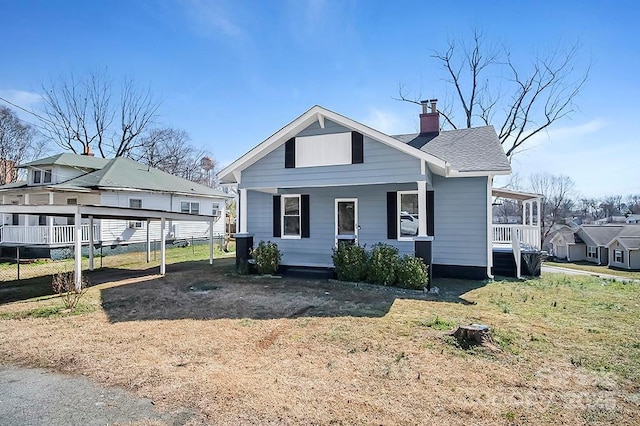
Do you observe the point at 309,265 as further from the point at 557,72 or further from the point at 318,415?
the point at 557,72

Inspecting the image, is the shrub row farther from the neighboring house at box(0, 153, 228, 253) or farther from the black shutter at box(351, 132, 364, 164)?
the neighboring house at box(0, 153, 228, 253)

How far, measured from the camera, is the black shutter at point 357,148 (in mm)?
9961

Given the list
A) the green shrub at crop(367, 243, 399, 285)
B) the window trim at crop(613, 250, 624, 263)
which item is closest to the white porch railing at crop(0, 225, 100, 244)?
the green shrub at crop(367, 243, 399, 285)

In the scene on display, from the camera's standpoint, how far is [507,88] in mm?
24375

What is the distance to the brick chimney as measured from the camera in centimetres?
1372

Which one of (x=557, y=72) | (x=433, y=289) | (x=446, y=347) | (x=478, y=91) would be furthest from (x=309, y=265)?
(x=557, y=72)

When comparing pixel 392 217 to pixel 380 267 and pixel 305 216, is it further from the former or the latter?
pixel 305 216

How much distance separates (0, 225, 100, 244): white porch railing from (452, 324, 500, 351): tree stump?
1771 centimetres

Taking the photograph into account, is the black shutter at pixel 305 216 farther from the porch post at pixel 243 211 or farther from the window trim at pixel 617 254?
the window trim at pixel 617 254

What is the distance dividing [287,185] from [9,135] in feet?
105

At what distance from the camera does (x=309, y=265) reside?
1146cm

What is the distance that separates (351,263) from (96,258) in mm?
13234

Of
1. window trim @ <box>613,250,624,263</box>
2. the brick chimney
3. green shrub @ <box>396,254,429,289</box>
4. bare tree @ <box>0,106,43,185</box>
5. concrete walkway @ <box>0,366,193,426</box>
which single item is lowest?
window trim @ <box>613,250,624,263</box>

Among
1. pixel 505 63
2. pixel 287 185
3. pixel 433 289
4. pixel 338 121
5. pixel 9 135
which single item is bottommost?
pixel 433 289
